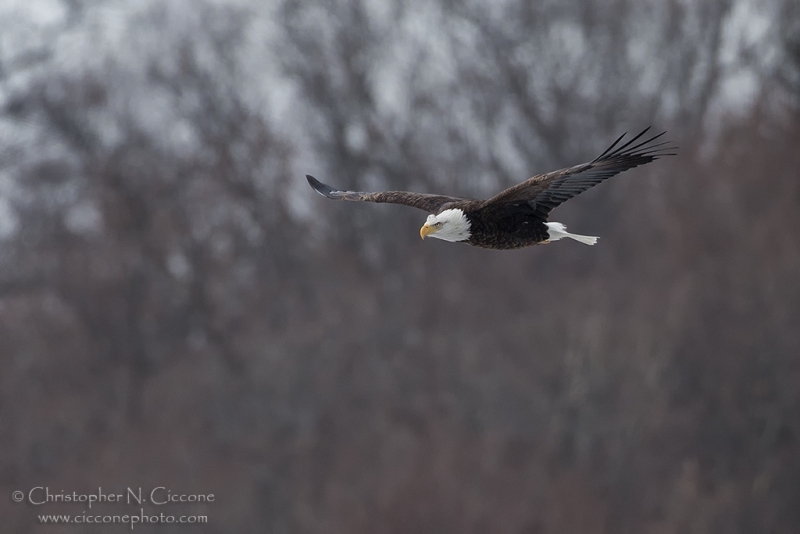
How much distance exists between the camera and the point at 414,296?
27.9m

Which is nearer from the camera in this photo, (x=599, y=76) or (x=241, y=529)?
(x=241, y=529)

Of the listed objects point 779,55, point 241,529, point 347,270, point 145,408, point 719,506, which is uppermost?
point 779,55

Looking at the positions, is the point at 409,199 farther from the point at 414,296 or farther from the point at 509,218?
the point at 414,296

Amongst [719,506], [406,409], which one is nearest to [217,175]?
[406,409]

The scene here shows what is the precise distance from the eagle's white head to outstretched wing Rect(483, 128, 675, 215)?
8.9 inches

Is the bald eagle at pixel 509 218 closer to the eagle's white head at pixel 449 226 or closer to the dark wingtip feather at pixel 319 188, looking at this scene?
the eagle's white head at pixel 449 226

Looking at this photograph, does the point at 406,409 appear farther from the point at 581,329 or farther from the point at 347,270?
the point at 347,270

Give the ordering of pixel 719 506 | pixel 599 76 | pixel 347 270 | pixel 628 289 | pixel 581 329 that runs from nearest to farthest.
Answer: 1. pixel 719 506
2. pixel 581 329
3. pixel 628 289
4. pixel 347 270
5. pixel 599 76

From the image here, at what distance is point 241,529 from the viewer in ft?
67.6


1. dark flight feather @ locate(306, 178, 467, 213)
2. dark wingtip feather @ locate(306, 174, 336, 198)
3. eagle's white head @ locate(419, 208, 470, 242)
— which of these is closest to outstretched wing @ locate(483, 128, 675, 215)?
→ eagle's white head @ locate(419, 208, 470, 242)

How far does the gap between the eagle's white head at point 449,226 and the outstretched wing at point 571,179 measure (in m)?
0.23

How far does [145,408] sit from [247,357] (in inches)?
93.3

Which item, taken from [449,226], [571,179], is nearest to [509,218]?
[449,226]

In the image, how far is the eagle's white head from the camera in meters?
9.39
